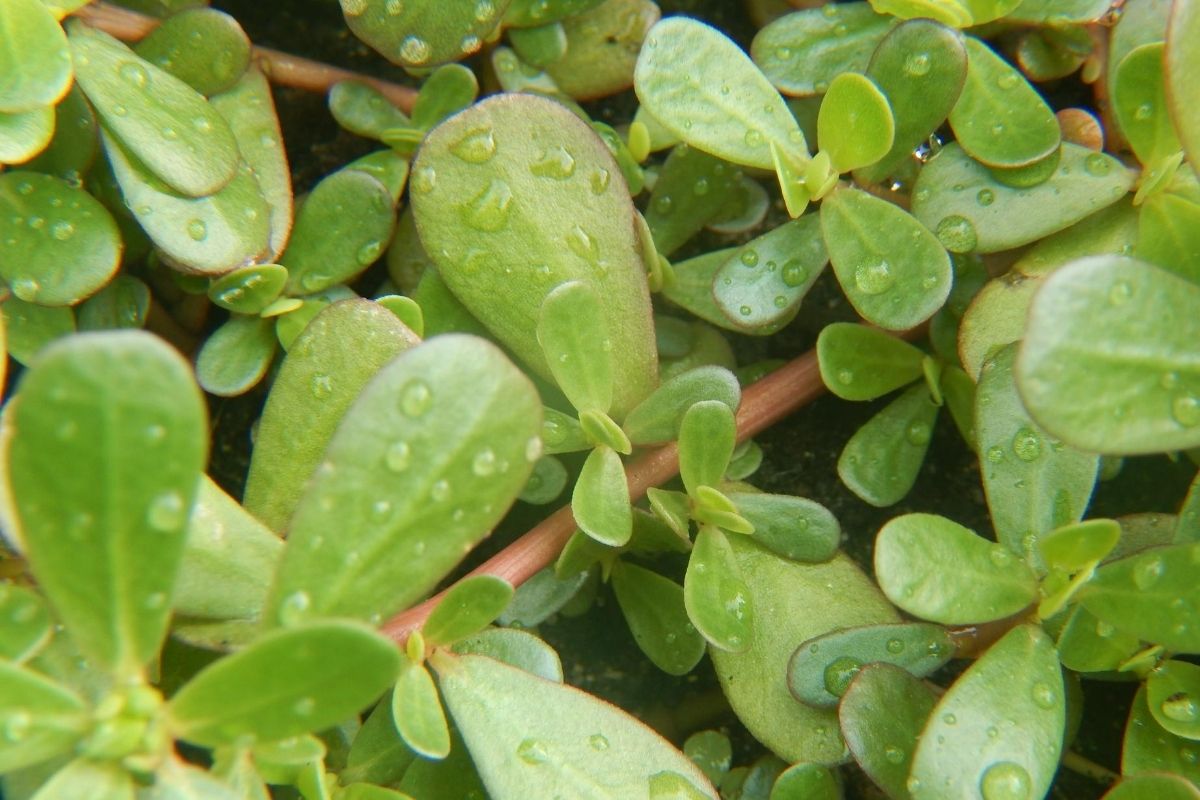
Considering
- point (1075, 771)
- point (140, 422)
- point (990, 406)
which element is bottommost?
point (1075, 771)

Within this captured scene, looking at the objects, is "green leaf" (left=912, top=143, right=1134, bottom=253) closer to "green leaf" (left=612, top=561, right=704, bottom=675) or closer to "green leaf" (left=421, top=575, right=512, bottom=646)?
"green leaf" (left=612, top=561, right=704, bottom=675)

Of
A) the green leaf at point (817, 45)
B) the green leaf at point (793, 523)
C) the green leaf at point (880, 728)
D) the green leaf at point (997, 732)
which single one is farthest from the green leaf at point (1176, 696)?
the green leaf at point (817, 45)

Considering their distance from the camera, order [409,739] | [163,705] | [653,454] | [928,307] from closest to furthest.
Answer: [163,705] → [409,739] → [928,307] → [653,454]

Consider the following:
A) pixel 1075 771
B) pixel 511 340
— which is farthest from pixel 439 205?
pixel 1075 771

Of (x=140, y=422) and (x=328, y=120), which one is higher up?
(x=140, y=422)

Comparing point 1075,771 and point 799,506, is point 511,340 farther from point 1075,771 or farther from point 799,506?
point 1075,771

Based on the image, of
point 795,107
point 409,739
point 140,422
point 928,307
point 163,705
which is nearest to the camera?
point 140,422

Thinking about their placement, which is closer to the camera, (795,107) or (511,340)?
(511,340)

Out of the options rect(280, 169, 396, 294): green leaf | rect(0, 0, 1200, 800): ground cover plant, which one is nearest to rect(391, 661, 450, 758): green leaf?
rect(0, 0, 1200, 800): ground cover plant

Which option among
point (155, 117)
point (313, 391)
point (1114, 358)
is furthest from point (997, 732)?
point (155, 117)
